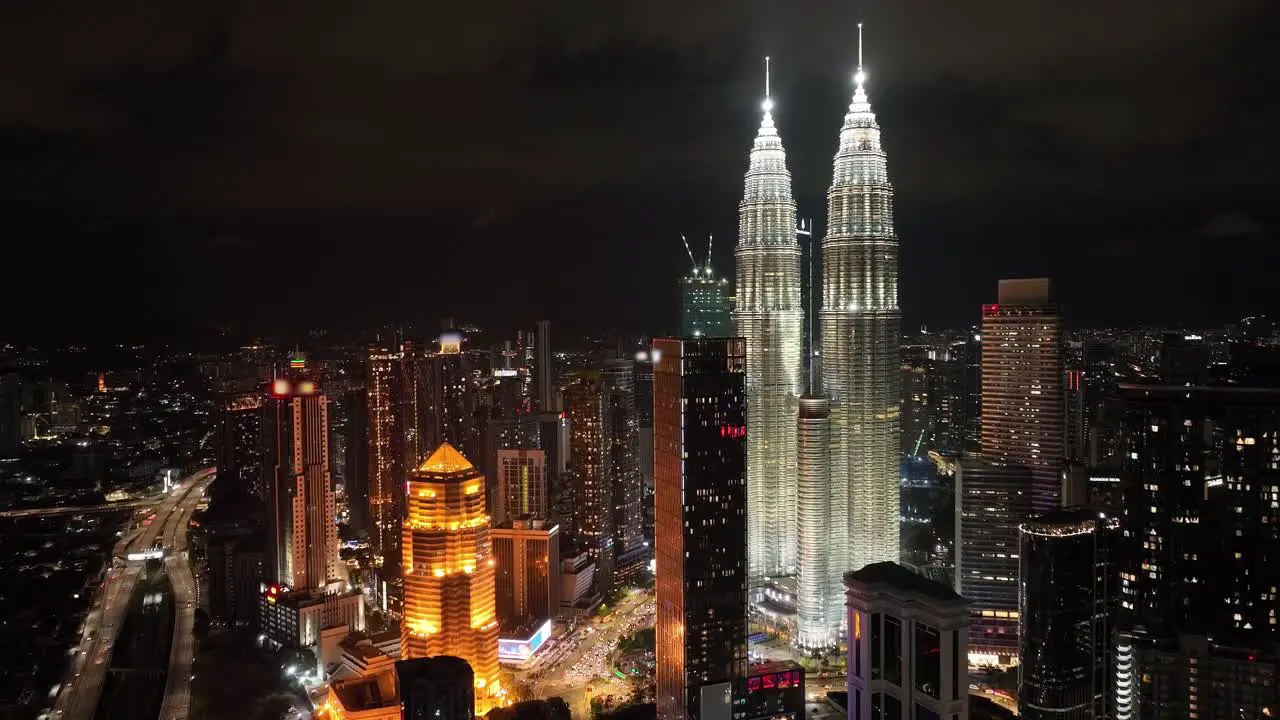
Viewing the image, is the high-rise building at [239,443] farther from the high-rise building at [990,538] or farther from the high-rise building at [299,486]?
the high-rise building at [990,538]

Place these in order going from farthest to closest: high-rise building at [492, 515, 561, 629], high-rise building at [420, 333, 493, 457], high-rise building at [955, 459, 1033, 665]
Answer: high-rise building at [420, 333, 493, 457], high-rise building at [492, 515, 561, 629], high-rise building at [955, 459, 1033, 665]

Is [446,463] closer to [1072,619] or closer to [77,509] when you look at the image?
[77,509]

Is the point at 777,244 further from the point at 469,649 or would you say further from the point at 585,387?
the point at 469,649

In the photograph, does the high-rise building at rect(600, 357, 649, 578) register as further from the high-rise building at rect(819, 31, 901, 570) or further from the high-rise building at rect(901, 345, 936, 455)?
the high-rise building at rect(901, 345, 936, 455)

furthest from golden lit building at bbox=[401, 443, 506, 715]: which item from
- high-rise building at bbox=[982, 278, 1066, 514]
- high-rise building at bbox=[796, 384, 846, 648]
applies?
high-rise building at bbox=[982, 278, 1066, 514]

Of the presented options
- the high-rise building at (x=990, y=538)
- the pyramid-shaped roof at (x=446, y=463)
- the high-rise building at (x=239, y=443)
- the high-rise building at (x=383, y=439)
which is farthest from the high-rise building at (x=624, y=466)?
the high-rise building at (x=990, y=538)
